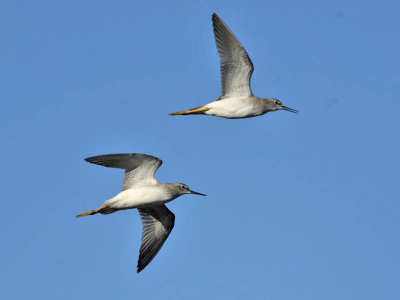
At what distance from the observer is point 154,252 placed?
26.1 metres

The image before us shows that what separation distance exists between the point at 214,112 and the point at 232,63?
189 cm

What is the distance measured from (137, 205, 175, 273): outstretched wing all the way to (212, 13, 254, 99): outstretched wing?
449cm

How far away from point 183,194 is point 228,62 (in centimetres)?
487

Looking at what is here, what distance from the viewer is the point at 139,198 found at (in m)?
23.9

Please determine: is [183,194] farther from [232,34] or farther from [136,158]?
[232,34]

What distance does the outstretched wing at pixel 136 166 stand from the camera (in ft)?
78.1

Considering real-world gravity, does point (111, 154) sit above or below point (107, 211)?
above

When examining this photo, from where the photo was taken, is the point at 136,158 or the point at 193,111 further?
the point at 193,111

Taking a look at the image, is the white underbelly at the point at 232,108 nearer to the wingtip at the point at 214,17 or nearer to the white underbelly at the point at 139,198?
the wingtip at the point at 214,17

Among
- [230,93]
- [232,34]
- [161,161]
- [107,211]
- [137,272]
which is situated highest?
[232,34]

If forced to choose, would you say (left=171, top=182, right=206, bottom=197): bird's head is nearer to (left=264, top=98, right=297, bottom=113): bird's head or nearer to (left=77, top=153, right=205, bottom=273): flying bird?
(left=77, top=153, right=205, bottom=273): flying bird

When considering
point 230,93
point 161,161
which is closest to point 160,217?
point 161,161

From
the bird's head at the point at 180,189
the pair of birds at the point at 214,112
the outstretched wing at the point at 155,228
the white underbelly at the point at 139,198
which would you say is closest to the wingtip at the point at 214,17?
the pair of birds at the point at 214,112

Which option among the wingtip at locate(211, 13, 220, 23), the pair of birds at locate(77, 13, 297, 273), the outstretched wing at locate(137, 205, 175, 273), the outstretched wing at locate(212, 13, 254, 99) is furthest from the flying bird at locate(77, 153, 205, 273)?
the wingtip at locate(211, 13, 220, 23)
